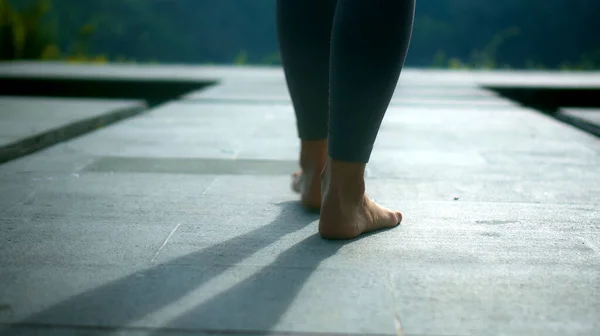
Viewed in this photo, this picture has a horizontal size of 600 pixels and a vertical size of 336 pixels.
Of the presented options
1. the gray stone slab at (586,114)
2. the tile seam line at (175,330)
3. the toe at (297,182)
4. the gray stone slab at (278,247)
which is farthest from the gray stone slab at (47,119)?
the gray stone slab at (586,114)

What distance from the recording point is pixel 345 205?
1270 mm

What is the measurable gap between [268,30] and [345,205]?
3130 cm

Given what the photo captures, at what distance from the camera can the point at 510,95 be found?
15.7ft

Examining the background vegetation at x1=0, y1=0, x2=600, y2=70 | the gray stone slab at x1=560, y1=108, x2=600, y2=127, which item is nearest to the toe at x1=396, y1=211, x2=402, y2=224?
the gray stone slab at x1=560, y1=108, x2=600, y2=127

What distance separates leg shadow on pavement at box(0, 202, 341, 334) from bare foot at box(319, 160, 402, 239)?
0.05m

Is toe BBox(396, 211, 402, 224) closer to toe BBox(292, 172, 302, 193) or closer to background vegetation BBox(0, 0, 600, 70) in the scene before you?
toe BBox(292, 172, 302, 193)

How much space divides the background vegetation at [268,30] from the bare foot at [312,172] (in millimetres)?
21968

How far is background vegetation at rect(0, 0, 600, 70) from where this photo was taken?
26.2 meters

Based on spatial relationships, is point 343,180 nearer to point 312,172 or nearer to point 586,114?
point 312,172

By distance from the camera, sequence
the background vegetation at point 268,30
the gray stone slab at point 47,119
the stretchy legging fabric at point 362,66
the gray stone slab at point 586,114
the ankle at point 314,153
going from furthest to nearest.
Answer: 1. the background vegetation at point 268,30
2. the gray stone slab at point 586,114
3. the gray stone slab at point 47,119
4. the ankle at point 314,153
5. the stretchy legging fabric at point 362,66

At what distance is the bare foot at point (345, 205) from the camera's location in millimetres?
1251

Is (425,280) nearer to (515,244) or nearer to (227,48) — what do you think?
(515,244)

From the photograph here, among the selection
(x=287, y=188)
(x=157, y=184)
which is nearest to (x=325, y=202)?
(x=287, y=188)

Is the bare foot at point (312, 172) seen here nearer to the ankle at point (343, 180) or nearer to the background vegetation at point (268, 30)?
the ankle at point (343, 180)
